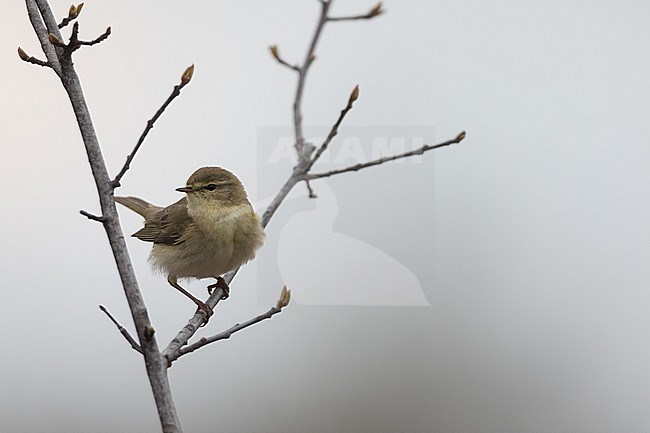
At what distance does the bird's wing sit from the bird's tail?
23 centimetres

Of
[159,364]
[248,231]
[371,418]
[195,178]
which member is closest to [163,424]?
[159,364]

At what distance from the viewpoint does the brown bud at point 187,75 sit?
2.40 m

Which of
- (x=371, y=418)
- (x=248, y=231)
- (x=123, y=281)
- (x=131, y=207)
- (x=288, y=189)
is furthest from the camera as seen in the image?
(x=371, y=418)

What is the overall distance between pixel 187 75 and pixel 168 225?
2375mm

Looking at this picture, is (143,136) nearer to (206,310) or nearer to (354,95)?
(354,95)

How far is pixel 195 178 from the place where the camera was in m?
4.70

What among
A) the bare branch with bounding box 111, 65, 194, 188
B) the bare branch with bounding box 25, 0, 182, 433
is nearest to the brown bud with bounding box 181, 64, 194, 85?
the bare branch with bounding box 111, 65, 194, 188

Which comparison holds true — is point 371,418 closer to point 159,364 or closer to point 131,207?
point 131,207

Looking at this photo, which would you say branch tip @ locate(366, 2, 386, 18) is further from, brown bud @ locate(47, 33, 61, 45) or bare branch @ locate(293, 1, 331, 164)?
brown bud @ locate(47, 33, 61, 45)

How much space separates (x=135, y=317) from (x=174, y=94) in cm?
66

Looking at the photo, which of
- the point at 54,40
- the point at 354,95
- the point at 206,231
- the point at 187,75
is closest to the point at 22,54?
the point at 54,40

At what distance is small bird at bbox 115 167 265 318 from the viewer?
14.5 feet

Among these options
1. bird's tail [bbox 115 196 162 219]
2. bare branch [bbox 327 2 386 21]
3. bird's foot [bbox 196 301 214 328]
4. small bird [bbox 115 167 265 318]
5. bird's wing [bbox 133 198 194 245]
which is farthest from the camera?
bird's tail [bbox 115 196 162 219]

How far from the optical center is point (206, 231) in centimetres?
451
